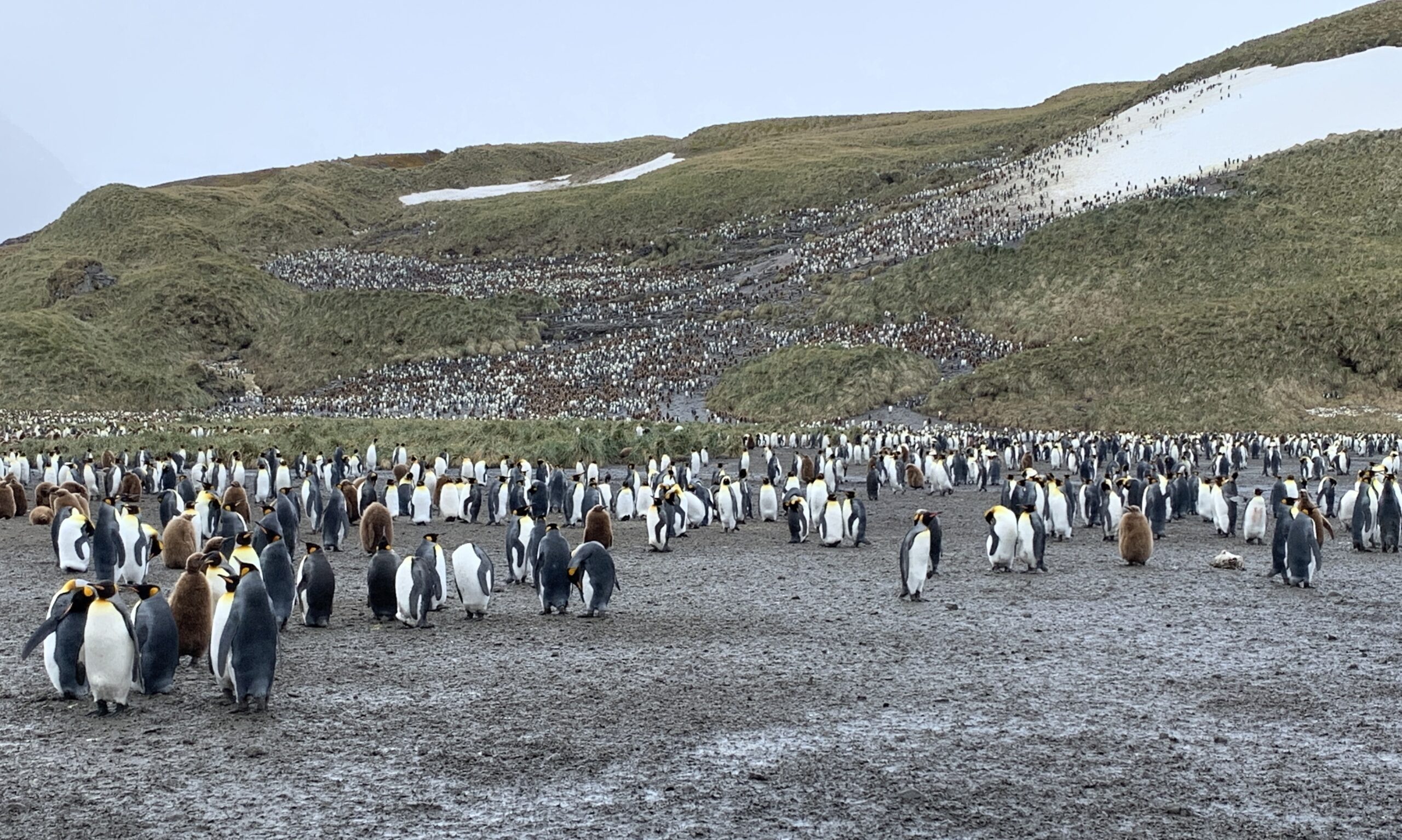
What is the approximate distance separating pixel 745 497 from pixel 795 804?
12.5m

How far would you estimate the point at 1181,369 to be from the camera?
145 feet

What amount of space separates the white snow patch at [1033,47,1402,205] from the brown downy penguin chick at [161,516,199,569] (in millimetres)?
58301

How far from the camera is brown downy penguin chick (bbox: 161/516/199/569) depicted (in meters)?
12.1

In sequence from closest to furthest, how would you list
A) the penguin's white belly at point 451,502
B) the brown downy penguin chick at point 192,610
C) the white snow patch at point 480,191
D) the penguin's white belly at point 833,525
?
1. the brown downy penguin chick at point 192,610
2. the penguin's white belly at point 833,525
3. the penguin's white belly at point 451,502
4. the white snow patch at point 480,191

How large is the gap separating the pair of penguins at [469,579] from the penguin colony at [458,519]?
0.06 ft

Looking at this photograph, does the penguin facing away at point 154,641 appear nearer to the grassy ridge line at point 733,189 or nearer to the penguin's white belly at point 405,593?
the penguin's white belly at point 405,593

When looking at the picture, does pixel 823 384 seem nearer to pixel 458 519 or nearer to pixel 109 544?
pixel 458 519

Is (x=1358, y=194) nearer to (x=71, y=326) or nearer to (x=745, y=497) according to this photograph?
(x=745, y=497)

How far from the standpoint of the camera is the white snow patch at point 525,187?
116 m

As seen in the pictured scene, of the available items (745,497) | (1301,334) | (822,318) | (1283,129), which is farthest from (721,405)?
Result: (1283,129)

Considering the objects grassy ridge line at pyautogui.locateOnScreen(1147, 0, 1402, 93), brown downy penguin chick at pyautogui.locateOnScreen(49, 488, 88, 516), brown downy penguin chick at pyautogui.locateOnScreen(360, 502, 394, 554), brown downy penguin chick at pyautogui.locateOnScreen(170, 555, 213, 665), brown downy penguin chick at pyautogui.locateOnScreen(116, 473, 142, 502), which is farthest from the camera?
grassy ridge line at pyautogui.locateOnScreen(1147, 0, 1402, 93)

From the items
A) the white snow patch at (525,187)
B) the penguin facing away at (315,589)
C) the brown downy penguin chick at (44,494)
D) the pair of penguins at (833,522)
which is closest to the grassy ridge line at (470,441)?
the brown downy penguin chick at (44,494)

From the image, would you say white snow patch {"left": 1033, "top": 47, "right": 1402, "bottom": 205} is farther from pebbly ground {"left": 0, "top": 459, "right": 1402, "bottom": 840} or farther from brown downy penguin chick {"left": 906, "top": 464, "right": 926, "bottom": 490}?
pebbly ground {"left": 0, "top": 459, "right": 1402, "bottom": 840}

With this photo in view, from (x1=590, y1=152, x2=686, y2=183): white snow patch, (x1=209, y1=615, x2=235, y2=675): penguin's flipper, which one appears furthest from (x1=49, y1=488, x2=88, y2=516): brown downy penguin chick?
(x1=590, y1=152, x2=686, y2=183): white snow patch
